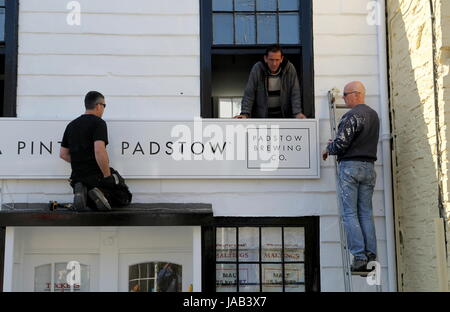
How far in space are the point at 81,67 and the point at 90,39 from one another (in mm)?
340

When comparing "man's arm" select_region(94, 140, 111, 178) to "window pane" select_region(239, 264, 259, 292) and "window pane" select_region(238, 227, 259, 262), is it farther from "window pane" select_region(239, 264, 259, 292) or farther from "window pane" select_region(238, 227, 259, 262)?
"window pane" select_region(239, 264, 259, 292)

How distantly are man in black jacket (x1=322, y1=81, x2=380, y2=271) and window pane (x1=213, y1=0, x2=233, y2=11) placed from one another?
2023 millimetres

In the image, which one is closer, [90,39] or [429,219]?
[429,219]

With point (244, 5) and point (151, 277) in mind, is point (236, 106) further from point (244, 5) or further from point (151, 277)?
point (151, 277)

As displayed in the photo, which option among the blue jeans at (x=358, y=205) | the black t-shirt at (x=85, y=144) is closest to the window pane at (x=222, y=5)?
the black t-shirt at (x=85, y=144)

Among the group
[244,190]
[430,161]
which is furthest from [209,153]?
[430,161]

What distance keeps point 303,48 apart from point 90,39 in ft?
7.96

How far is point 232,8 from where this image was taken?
24.9 ft

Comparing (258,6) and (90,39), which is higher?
(258,6)

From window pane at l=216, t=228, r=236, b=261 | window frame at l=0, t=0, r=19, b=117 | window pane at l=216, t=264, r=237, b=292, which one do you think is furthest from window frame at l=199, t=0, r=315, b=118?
window frame at l=0, t=0, r=19, b=117
